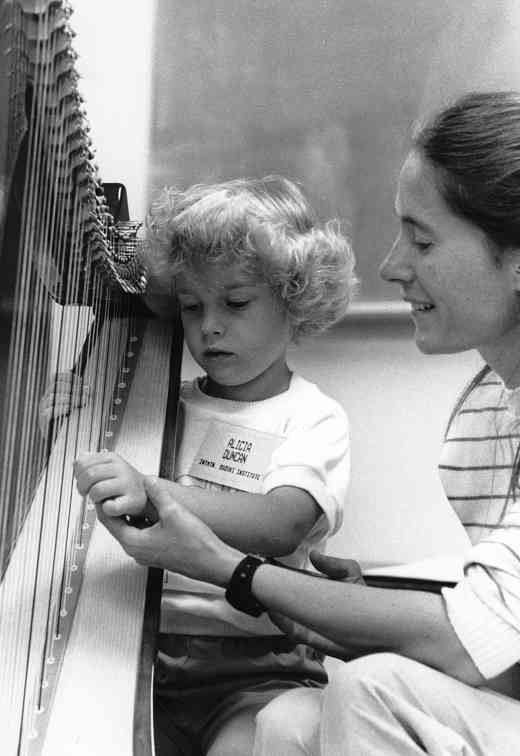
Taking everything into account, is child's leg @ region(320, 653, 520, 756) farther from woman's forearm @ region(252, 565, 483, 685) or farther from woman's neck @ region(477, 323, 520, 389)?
woman's neck @ region(477, 323, 520, 389)

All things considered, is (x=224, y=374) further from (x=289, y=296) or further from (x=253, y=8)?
(x=253, y=8)

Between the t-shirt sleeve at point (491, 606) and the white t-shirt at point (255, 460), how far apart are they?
45 centimetres

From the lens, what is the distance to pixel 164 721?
160 centimetres

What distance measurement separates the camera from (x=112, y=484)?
4.50ft

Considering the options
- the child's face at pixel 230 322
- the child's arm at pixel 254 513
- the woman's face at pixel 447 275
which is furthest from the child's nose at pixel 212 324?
the woman's face at pixel 447 275

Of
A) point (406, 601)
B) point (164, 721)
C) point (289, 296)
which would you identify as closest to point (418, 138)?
point (289, 296)

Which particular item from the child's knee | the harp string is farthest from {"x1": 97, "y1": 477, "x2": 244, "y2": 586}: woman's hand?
the child's knee

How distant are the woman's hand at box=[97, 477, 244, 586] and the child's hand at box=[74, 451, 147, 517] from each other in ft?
0.03

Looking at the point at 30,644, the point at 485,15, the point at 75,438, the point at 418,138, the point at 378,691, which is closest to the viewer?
the point at 378,691

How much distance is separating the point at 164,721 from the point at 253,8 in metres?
1.31

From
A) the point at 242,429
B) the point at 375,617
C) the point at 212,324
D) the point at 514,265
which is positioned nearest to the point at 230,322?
the point at 212,324

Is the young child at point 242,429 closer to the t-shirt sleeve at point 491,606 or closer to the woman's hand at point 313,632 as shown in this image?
the woman's hand at point 313,632

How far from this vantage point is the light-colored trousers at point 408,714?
112 cm

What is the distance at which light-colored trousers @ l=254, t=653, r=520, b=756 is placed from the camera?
1.12 m
